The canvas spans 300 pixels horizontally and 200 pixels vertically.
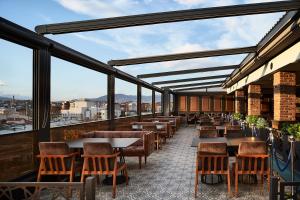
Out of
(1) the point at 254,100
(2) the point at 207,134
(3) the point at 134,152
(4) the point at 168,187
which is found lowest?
(4) the point at 168,187

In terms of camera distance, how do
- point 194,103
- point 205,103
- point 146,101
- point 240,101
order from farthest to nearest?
point 194,103
point 205,103
point 146,101
point 240,101

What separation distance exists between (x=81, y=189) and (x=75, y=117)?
544cm

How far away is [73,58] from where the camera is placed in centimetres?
683

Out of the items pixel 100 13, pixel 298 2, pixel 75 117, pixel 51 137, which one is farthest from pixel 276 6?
pixel 75 117

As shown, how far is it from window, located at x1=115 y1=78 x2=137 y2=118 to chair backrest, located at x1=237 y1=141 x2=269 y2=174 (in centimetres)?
714

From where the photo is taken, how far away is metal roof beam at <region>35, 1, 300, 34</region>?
5.15m

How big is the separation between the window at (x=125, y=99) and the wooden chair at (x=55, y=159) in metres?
6.49

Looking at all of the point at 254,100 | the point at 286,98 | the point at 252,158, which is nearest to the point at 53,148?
the point at 252,158

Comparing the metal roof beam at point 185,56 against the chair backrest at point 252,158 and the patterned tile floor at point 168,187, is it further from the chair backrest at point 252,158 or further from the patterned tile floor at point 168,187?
the chair backrest at point 252,158

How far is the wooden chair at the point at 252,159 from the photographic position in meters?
4.76

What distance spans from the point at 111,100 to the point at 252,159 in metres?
6.40

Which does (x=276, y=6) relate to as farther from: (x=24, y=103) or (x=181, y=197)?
(x=24, y=103)

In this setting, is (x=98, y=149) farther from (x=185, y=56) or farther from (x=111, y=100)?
(x=111, y=100)

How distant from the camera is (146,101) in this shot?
17672 mm
